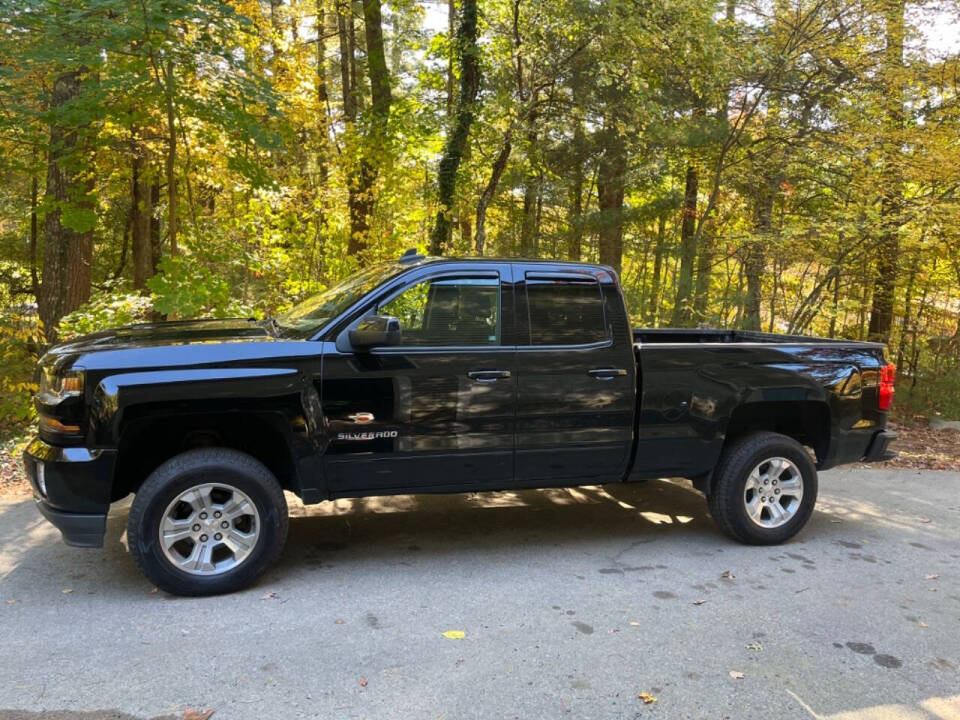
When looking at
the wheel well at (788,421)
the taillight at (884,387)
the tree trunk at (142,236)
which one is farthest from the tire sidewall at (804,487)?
the tree trunk at (142,236)

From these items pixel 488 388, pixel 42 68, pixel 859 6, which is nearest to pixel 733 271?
pixel 859 6

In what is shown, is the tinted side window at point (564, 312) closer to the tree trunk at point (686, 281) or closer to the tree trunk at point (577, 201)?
the tree trunk at point (686, 281)

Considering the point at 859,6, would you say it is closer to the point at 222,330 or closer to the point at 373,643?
the point at 222,330

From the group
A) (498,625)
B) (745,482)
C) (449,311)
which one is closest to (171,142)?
(449,311)

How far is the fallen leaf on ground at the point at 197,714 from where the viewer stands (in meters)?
2.84

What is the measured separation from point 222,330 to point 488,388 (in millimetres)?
1889

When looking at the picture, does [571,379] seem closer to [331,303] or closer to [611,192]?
[331,303]

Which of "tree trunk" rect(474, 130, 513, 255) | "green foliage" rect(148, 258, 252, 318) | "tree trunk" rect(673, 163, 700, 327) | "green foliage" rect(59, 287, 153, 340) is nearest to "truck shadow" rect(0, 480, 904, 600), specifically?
"green foliage" rect(59, 287, 153, 340)

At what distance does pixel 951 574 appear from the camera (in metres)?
4.81

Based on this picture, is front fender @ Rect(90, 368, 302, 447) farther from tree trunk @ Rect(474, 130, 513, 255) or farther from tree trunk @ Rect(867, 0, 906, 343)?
tree trunk @ Rect(867, 0, 906, 343)

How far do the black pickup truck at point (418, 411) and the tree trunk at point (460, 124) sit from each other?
600cm

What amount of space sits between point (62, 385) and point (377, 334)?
5.83 ft

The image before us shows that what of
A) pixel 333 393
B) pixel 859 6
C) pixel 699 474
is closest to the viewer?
pixel 333 393

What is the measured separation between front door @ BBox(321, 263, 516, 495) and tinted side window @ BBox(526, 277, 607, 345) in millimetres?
188
